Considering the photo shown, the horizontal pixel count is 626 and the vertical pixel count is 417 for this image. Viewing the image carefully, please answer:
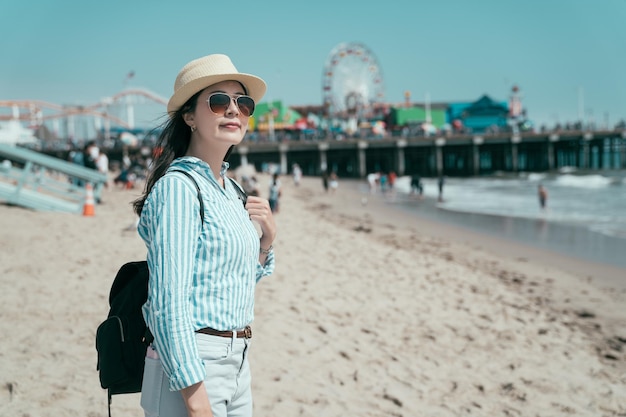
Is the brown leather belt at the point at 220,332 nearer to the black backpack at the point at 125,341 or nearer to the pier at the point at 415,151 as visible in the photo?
the black backpack at the point at 125,341

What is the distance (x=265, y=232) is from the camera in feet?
6.06

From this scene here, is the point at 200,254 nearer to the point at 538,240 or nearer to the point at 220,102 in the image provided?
the point at 220,102

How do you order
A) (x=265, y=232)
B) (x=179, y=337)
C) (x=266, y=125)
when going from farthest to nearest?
(x=266, y=125) < (x=265, y=232) < (x=179, y=337)

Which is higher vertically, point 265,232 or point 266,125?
point 266,125

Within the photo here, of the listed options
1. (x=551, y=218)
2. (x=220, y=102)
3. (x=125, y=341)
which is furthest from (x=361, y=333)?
(x=551, y=218)

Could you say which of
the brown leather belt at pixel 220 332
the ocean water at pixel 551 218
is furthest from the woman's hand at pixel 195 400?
the ocean water at pixel 551 218

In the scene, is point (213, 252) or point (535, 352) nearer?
point (213, 252)

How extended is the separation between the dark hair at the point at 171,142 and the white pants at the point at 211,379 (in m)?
0.46

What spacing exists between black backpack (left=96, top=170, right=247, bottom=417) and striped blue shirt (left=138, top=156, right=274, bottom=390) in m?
0.08

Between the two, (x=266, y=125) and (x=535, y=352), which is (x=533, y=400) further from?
(x=266, y=125)

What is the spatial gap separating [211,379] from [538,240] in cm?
1219

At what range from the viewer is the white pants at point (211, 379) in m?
1.45

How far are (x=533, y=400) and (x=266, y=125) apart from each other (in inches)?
2286

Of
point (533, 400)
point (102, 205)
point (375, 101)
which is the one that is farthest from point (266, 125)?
point (533, 400)
